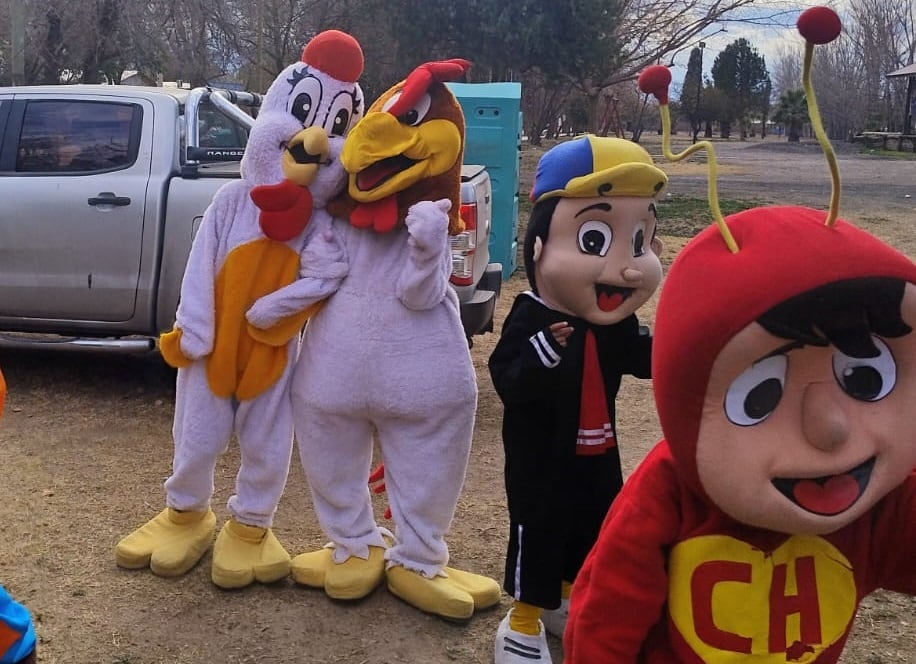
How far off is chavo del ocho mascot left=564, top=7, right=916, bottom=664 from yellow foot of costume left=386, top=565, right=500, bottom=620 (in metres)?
1.44

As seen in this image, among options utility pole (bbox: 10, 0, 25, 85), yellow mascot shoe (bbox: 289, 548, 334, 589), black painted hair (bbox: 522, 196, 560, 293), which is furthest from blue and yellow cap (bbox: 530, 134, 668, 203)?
utility pole (bbox: 10, 0, 25, 85)

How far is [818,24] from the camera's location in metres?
1.75

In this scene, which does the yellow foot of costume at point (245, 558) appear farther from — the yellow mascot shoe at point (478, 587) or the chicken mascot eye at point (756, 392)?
the chicken mascot eye at point (756, 392)

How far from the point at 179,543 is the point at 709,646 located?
2.40 meters

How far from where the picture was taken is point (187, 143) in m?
5.73

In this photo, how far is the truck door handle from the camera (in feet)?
18.2

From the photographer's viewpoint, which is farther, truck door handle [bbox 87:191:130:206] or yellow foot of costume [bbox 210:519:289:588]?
truck door handle [bbox 87:191:130:206]

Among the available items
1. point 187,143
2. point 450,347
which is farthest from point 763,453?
point 187,143

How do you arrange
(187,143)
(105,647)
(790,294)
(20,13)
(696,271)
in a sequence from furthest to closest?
1. (20,13)
2. (187,143)
3. (105,647)
4. (696,271)
5. (790,294)

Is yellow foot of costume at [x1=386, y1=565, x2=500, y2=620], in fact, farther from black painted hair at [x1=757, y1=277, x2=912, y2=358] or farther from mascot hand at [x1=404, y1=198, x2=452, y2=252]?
black painted hair at [x1=757, y1=277, x2=912, y2=358]

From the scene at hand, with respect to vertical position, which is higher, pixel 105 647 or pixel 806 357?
pixel 806 357

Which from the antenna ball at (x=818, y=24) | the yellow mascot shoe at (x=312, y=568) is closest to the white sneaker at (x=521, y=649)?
the yellow mascot shoe at (x=312, y=568)

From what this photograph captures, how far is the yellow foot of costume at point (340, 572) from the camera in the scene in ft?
11.5

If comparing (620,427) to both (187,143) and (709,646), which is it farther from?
(709,646)
